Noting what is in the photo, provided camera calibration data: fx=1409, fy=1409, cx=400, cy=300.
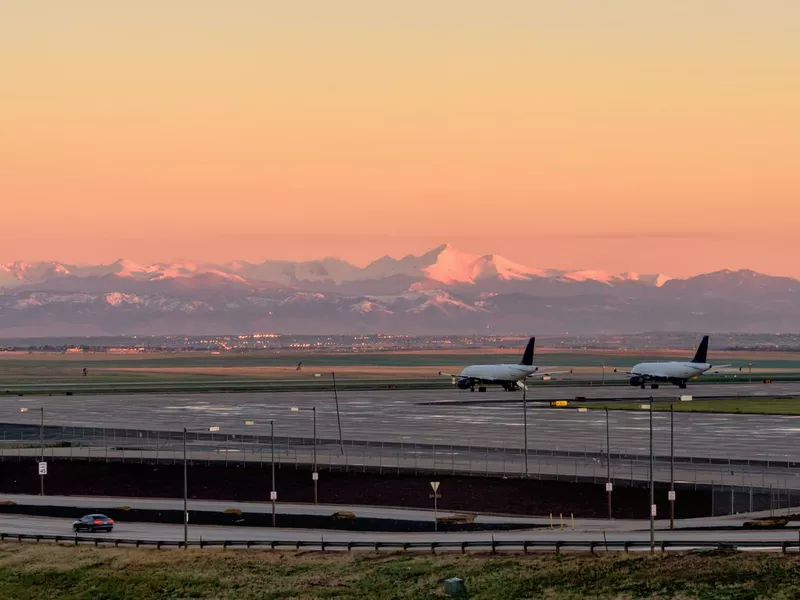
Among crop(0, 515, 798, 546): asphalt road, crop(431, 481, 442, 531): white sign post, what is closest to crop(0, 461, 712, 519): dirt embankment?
crop(431, 481, 442, 531): white sign post

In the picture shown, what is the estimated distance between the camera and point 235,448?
136875 millimetres

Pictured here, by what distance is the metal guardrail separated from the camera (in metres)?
72.0

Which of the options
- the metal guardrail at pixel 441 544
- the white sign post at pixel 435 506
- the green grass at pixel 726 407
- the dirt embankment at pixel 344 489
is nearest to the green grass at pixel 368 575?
the metal guardrail at pixel 441 544

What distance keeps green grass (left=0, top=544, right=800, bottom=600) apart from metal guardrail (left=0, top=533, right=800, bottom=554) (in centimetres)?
172

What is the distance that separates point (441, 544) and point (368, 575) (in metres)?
6.33

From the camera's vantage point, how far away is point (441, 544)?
78562mm

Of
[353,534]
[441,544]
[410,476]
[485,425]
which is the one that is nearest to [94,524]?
[353,534]

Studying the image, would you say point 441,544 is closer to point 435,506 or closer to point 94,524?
point 435,506

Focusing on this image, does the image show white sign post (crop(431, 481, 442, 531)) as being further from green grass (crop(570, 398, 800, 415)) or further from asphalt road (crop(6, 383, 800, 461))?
green grass (crop(570, 398, 800, 415))

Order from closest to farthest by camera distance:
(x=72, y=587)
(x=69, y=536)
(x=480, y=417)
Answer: (x=72, y=587) < (x=69, y=536) < (x=480, y=417)

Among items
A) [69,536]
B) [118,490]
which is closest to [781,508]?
[69,536]

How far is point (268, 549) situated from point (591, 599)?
2302cm

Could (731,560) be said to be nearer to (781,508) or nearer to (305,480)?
(781,508)

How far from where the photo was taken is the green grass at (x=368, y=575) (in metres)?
65.6
